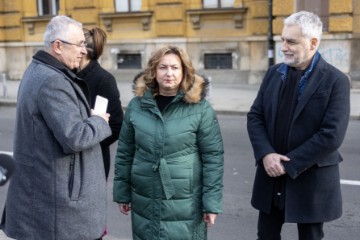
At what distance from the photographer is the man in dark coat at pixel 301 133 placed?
9.53 feet

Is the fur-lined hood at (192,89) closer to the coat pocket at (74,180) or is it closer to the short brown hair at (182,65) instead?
the short brown hair at (182,65)

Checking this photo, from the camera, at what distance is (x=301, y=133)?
2977 mm

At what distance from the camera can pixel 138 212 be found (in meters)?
3.04

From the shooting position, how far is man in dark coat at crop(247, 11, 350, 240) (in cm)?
291

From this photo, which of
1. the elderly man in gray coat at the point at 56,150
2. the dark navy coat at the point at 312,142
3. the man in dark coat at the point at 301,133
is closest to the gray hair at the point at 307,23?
the man in dark coat at the point at 301,133

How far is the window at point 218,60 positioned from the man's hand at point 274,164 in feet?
42.0

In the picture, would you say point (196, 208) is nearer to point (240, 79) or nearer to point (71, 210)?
point (71, 210)

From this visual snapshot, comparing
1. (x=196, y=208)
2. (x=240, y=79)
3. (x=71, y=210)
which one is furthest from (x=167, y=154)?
(x=240, y=79)

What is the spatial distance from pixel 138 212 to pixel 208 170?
499 mm

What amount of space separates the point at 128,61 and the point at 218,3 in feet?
11.8

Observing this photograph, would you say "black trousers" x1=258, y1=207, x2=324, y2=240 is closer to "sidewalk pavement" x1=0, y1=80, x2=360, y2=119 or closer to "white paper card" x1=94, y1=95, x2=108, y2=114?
"white paper card" x1=94, y1=95, x2=108, y2=114

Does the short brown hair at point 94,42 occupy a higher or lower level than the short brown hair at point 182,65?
higher

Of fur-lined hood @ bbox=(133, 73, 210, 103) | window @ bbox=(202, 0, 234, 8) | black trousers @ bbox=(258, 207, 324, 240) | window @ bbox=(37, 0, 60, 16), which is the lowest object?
black trousers @ bbox=(258, 207, 324, 240)

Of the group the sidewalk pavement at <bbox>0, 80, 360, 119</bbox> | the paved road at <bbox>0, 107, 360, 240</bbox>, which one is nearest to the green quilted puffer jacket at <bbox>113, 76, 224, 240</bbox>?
the paved road at <bbox>0, 107, 360, 240</bbox>
